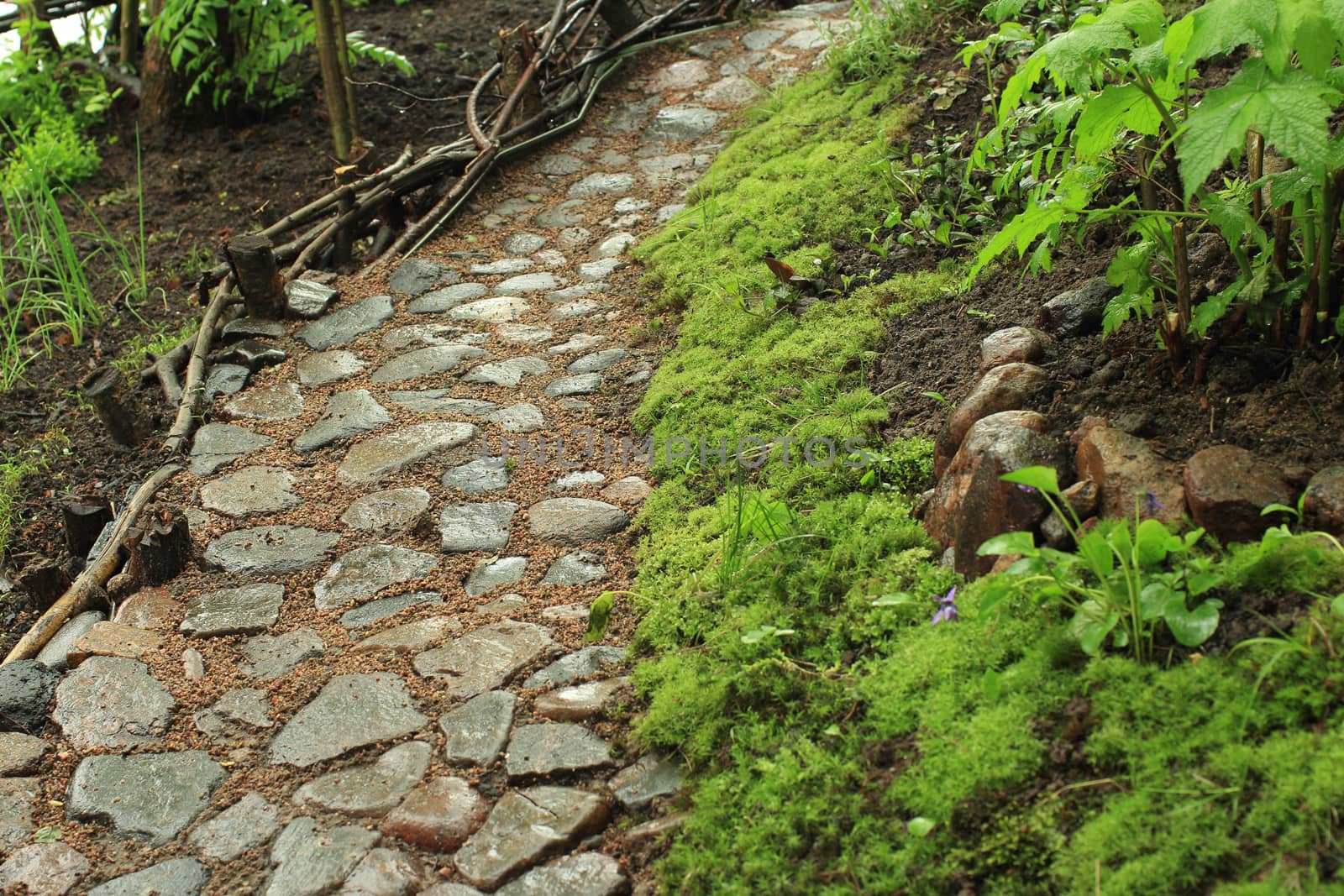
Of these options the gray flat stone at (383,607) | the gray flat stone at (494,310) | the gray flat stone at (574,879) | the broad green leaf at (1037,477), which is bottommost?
the gray flat stone at (574,879)

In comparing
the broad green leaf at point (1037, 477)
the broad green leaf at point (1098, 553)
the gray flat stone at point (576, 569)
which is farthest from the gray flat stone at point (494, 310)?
the broad green leaf at point (1098, 553)

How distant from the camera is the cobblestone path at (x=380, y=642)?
233cm

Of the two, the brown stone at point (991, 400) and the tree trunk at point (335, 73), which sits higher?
the tree trunk at point (335, 73)

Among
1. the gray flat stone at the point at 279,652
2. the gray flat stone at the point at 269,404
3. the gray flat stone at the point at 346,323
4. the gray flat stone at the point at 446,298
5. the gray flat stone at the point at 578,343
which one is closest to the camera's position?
the gray flat stone at the point at 279,652

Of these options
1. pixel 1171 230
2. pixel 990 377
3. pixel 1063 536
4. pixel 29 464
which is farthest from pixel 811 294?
pixel 29 464

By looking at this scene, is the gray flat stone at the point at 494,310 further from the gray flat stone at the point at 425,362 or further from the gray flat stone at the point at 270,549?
the gray flat stone at the point at 270,549

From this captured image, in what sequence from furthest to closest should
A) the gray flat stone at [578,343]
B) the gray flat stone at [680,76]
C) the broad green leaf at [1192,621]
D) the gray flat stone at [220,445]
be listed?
the gray flat stone at [680,76], the gray flat stone at [578,343], the gray flat stone at [220,445], the broad green leaf at [1192,621]

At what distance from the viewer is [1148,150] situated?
2.76m

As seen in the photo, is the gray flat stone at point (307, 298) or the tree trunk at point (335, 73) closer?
the gray flat stone at point (307, 298)

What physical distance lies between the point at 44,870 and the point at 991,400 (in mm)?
2442

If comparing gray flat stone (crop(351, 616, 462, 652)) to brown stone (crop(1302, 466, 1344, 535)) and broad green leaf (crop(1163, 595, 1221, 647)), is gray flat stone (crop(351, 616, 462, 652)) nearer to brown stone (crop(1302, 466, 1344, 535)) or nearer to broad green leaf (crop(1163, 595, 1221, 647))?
broad green leaf (crop(1163, 595, 1221, 647))

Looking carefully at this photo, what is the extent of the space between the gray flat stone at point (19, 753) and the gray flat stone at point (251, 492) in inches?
40.5

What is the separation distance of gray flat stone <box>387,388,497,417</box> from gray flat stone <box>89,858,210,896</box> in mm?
2015

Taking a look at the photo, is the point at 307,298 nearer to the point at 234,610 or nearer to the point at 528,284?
the point at 528,284
